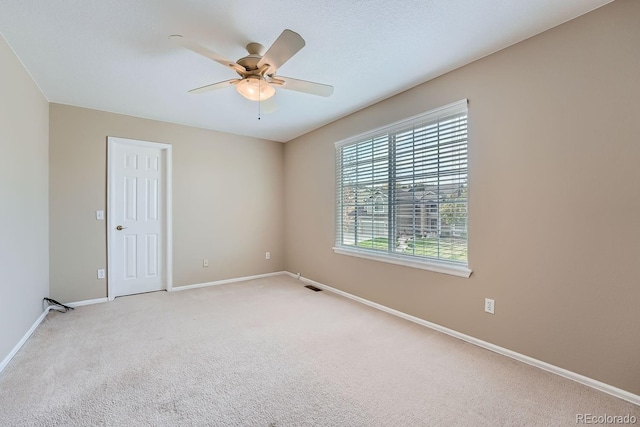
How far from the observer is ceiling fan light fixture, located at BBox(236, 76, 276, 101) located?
2225mm

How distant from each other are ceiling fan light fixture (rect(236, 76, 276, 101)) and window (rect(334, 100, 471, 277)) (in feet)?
4.90

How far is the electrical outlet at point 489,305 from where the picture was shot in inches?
91.6

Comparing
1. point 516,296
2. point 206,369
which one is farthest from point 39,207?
point 516,296

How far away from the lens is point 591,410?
1632 millimetres

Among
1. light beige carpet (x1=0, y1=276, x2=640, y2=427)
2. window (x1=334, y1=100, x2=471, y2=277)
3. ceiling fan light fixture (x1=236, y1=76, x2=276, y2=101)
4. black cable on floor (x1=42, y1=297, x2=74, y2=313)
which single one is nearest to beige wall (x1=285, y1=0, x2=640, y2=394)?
window (x1=334, y1=100, x2=471, y2=277)

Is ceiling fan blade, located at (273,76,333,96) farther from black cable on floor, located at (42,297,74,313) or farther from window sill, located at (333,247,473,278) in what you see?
black cable on floor, located at (42,297,74,313)

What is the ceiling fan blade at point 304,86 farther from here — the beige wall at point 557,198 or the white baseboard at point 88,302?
the white baseboard at point 88,302

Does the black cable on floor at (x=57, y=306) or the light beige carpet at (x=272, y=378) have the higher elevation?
the black cable on floor at (x=57, y=306)

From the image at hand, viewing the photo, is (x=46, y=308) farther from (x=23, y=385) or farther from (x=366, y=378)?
(x=366, y=378)

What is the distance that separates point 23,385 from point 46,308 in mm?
1773

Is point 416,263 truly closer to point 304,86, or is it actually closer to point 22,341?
point 304,86

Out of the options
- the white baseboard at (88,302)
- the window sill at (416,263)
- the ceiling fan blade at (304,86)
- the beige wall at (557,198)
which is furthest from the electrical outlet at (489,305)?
the white baseboard at (88,302)

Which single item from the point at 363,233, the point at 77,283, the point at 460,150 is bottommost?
the point at 77,283

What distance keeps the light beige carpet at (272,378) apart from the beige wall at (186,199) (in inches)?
33.6
